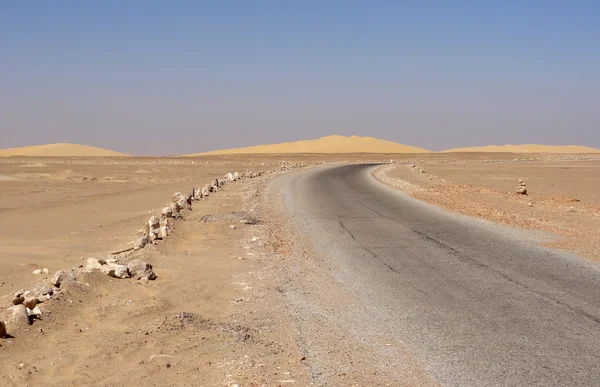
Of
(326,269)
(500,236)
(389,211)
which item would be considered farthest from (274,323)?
(389,211)

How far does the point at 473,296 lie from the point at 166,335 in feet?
13.6

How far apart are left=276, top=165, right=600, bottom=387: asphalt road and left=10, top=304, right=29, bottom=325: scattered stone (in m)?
3.47

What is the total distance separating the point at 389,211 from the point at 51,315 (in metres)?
13.8

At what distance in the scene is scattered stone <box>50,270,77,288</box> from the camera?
8914mm

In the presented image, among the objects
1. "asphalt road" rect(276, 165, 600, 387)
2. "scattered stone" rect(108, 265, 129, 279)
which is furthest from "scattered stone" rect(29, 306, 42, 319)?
"asphalt road" rect(276, 165, 600, 387)

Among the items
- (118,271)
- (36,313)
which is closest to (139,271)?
(118,271)

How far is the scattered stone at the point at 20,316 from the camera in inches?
285

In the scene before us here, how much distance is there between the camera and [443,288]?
9.51m

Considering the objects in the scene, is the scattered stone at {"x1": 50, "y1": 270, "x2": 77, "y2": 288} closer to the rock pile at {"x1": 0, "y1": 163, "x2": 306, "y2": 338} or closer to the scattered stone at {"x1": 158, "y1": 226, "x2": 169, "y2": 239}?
the rock pile at {"x1": 0, "y1": 163, "x2": 306, "y2": 338}

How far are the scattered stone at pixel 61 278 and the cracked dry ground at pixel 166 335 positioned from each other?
0.57 feet

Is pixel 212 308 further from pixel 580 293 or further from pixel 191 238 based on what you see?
pixel 191 238

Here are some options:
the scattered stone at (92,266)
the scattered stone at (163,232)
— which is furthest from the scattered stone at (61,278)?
the scattered stone at (163,232)

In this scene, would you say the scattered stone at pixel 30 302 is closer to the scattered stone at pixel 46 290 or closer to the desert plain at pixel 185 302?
the desert plain at pixel 185 302

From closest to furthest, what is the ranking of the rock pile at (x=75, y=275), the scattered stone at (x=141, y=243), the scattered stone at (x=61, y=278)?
the rock pile at (x=75, y=275) < the scattered stone at (x=61, y=278) < the scattered stone at (x=141, y=243)
